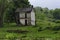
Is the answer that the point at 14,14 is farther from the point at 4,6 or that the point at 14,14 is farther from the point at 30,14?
the point at 4,6

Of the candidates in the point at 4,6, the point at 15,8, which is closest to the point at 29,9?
the point at 15,8

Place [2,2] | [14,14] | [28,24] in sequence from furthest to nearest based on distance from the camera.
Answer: [14,14] < [28,24] < [2,2]

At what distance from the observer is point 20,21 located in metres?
56.3

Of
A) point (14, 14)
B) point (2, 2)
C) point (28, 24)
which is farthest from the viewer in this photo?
point (14, 14)

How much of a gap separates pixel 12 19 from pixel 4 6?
36.4 feet

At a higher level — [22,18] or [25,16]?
Answer: [25,16]

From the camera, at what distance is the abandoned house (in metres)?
56.3

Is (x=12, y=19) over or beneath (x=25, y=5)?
beneath

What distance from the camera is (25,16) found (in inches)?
2238

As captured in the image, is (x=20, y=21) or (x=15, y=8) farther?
(x=15, y=8)

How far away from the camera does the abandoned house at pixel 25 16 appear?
185 ft

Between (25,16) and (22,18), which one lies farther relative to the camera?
(22,18)

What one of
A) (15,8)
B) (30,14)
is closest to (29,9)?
(30,14)

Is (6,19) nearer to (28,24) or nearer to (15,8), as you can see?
(15,8)
